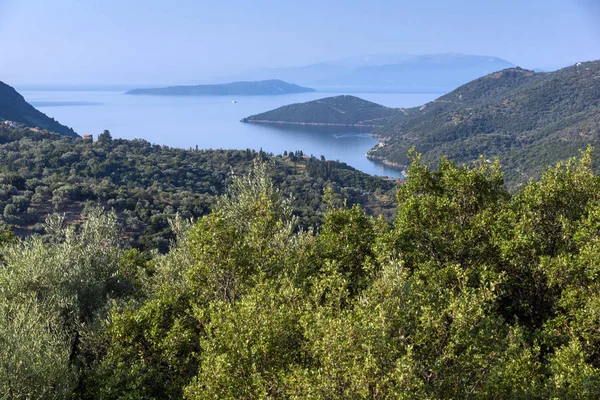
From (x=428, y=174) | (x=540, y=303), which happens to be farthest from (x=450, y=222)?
(x=540, y=303)

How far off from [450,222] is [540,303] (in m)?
3.72

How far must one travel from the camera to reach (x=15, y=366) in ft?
31.2

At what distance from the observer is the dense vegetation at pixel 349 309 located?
819cm

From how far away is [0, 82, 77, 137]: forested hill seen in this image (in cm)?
12706

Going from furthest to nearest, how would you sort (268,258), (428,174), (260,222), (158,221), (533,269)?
1. (158,221)
2. (428,174)
3. (260,222)
4. (268,258)
5. (533,269)

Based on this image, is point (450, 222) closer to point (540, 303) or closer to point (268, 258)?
point (540, 303)

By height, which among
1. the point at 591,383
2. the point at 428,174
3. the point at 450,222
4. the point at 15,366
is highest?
the point at 428,174

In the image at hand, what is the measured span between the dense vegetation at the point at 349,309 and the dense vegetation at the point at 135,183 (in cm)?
965

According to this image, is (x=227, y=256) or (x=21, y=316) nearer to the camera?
(x=21, y=316)

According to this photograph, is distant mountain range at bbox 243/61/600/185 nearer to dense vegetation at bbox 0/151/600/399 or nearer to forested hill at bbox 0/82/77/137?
dense vegetation at bbox 0/151/600/399

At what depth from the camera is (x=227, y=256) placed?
43.3ft

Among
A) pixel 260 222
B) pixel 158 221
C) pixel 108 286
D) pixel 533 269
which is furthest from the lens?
pixel 158 221

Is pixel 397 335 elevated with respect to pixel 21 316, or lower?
elevated

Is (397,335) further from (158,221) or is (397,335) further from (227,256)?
(158,221)
